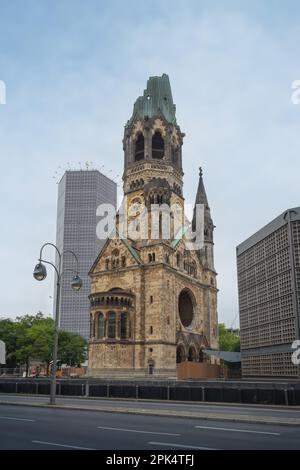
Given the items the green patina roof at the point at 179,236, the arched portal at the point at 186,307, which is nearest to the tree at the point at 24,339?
the arched portal at the point at 186,307

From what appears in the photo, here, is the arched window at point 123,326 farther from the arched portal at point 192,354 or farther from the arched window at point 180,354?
the arched portal at point 192,354

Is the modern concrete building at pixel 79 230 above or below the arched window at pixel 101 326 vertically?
above

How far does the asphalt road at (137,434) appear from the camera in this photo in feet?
33.1

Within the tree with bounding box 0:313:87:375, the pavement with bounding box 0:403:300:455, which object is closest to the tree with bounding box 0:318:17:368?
the tree with bounding box 0:313:87:375

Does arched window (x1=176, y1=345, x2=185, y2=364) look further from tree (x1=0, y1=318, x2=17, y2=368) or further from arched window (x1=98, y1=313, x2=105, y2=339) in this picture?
tree (x1=0, y1=318, x2=17, y2=368)

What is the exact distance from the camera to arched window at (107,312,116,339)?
5538 cm

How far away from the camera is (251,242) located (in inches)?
1609

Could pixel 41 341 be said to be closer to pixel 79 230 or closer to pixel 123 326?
pixel 123 326

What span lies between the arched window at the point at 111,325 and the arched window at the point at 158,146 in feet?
93.3

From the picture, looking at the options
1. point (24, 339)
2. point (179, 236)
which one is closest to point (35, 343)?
point (24, 339)

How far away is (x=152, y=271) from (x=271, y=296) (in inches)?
949

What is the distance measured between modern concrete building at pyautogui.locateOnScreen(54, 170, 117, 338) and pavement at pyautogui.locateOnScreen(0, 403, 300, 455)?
140988 millimetres

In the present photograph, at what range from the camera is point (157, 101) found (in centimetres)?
7481
